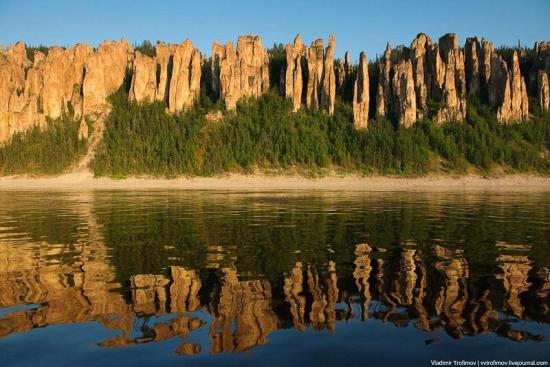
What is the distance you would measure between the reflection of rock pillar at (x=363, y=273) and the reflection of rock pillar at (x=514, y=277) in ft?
11.8

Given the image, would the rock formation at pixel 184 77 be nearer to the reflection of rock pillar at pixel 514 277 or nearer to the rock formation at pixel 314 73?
the rock formation at pixel 314 73

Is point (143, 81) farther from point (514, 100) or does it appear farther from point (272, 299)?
point (272, 299)

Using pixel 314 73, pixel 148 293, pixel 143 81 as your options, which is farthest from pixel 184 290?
pixel 143 81

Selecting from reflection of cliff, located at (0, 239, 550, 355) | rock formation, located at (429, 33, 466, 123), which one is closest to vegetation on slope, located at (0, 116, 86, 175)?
rock formation, located at (429, 33, 466, 123)

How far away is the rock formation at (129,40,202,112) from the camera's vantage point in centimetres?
16788

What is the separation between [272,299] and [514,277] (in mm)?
8166

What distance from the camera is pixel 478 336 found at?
10.3 meters

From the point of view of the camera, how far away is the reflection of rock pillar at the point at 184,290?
12656 mm

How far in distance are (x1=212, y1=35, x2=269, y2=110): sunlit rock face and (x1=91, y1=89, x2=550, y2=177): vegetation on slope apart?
557 cm

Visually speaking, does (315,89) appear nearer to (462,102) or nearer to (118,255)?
(462,102)

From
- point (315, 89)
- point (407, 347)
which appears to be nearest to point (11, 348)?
point (407, 347)

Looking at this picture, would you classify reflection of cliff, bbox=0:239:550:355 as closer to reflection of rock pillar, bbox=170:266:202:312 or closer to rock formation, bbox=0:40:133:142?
reflection of rock pillar, bbox=170:266:202:312

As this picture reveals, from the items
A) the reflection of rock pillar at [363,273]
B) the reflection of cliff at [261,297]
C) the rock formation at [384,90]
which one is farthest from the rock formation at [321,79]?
the reflection of cliff at [261,297]

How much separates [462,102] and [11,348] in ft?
566
